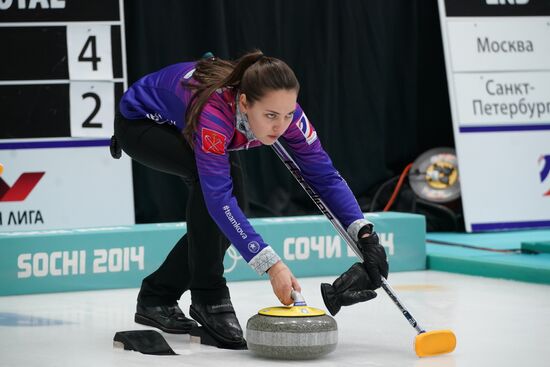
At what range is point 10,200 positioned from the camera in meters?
4.48

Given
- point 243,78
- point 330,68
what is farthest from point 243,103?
point 330,68

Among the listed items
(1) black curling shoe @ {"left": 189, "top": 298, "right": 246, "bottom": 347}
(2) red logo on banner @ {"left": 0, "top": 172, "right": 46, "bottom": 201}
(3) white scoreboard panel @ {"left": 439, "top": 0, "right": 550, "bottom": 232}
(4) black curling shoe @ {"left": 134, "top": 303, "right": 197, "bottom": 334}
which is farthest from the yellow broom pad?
(3) white scoreboard panel @ {"left": 439, "top": 0, "right": 550, "bottom": 232}

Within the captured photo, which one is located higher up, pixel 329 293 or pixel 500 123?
pixel 500 123

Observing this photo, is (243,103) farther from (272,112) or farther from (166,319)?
(166,319)

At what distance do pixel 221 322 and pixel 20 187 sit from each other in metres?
2.14

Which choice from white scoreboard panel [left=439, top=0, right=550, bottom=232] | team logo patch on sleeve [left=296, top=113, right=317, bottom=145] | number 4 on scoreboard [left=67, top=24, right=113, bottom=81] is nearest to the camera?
team logo patch on sleeve [left=296, top=113, right=317, bottom=145]

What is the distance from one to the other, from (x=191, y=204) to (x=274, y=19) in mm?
2765

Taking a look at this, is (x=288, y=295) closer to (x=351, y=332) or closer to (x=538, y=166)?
(x=351, y=332)

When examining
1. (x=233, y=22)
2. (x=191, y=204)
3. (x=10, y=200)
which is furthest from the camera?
(x=233, y=22)

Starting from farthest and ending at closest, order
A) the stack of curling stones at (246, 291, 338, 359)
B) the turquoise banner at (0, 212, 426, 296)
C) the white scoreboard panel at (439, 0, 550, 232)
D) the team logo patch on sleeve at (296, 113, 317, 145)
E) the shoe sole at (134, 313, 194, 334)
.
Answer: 1. the white scoreboard panel at (439, 0, 550, 232)
2. the turquoise banner at (0, 212, 426, 296)
3. the shoe sole at (134, 313, 194, 334)
4. the team logo patch on sleeve at (296, 113, 317, 145)
5. the stack of curling stones at (246, 291, 338, 359)

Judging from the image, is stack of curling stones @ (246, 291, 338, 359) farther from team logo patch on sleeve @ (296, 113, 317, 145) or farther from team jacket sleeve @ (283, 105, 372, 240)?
team logo patch on sleeve @ (296, 113, 317, 145)

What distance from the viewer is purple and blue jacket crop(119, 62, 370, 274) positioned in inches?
93.2

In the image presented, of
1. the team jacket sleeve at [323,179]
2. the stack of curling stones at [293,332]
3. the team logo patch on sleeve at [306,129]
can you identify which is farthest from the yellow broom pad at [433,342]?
the team logo patch on sleeve at [306,129]

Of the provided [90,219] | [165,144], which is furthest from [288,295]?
[90,219]
